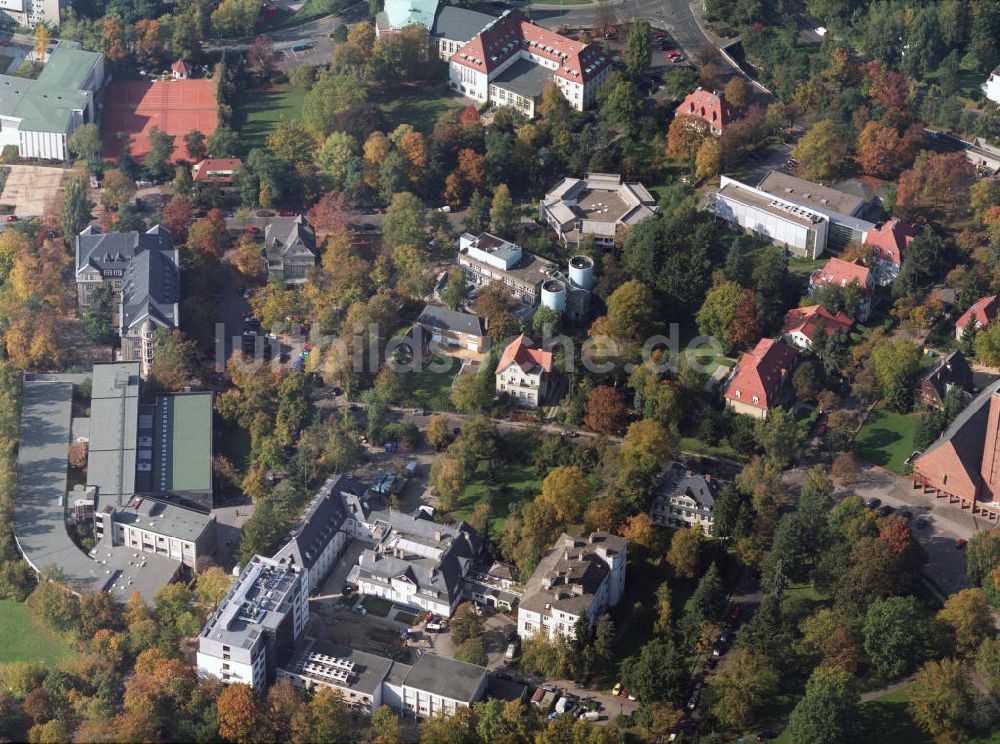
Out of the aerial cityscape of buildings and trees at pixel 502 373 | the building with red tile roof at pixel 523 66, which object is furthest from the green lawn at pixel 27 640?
the building with red tile roof at pixel 523 66

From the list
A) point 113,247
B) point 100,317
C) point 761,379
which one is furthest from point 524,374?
point 113,247

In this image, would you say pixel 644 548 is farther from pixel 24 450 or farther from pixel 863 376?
pixel 24 450

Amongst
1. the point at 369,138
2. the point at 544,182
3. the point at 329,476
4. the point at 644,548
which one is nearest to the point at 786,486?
the point at 644,548

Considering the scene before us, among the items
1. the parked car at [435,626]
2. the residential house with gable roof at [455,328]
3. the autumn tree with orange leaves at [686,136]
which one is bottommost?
the parked car at [435,626]

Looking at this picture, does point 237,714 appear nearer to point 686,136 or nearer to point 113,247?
point 113,247

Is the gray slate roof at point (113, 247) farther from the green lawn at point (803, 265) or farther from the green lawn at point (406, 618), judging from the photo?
the green lawn at point (803, 265)

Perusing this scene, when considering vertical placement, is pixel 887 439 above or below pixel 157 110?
below

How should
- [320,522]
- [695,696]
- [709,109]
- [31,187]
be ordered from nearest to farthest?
[695,696]
[320,522]
[31,187]
[709,109]
